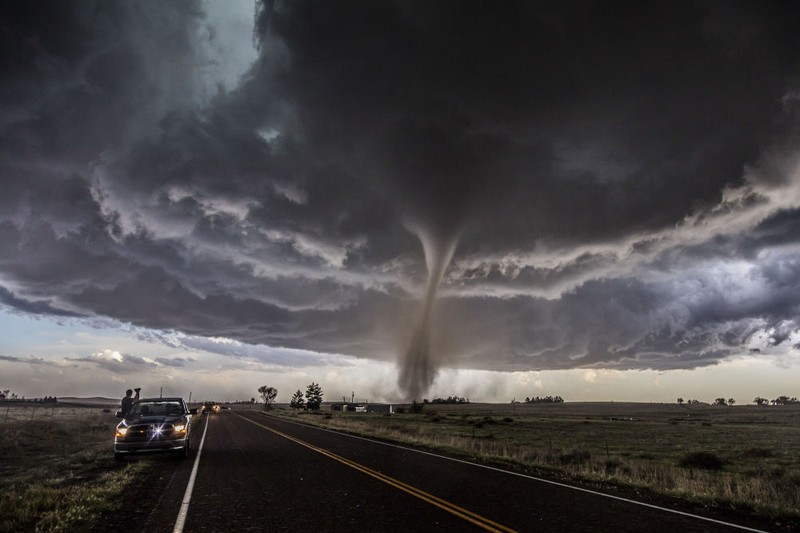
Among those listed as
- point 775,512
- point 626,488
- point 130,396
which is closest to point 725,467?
point 626,488

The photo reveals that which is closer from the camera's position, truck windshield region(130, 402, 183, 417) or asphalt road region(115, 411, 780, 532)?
asphalt road region(115, 411, 780, 532)

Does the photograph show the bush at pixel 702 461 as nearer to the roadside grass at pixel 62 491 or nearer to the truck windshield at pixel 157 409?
the truck windshield at pixel 157 409

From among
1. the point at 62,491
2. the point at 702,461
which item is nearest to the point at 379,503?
the point at 62,491

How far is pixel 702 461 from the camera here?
31.9m

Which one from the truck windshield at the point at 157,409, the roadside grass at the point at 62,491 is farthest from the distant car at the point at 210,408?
the truck windshield at the point at 157,409

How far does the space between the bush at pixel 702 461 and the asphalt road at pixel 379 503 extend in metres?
24.5

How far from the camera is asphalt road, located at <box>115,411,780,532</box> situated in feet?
25.4

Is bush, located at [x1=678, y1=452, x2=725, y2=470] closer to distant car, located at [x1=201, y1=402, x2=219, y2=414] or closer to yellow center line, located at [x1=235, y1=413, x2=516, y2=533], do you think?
yellow center line, located at [x1=235, y1=413, x2=516, y2=533]

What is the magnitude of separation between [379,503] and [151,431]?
10.2 meters

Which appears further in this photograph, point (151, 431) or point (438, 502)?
point (151, 431)

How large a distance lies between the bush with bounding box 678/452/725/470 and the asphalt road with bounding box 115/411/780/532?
24.5 meters

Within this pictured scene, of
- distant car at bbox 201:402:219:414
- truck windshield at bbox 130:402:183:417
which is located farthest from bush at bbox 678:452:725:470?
distant car at bbox 201:402:219:414

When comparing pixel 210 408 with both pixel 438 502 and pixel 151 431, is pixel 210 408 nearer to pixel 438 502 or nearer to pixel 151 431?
pixel 151 431

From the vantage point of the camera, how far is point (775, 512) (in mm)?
9039
